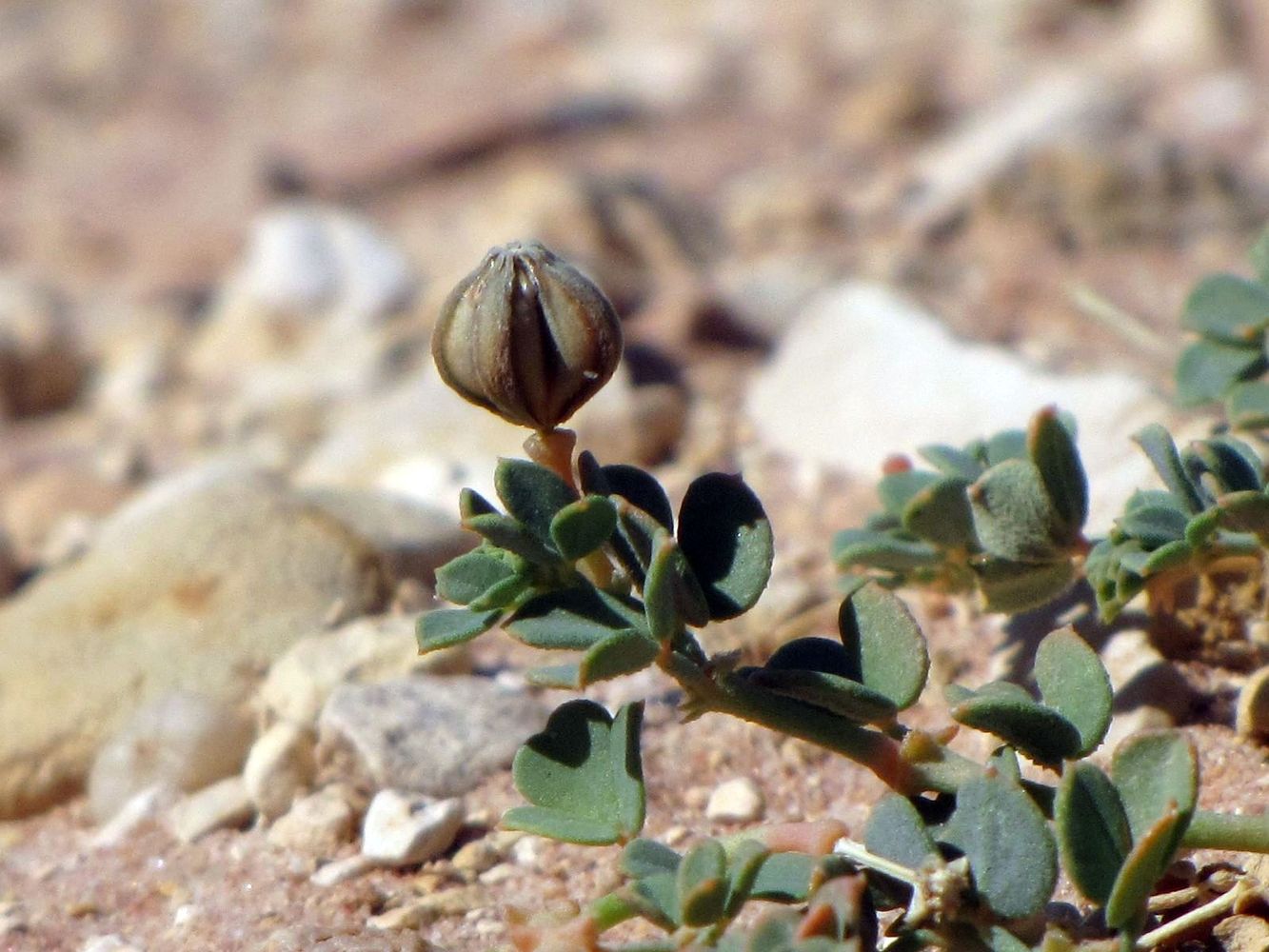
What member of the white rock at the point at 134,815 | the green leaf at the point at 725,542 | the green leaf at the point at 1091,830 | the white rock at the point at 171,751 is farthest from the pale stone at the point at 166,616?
the green leaf at the point at 1091,830

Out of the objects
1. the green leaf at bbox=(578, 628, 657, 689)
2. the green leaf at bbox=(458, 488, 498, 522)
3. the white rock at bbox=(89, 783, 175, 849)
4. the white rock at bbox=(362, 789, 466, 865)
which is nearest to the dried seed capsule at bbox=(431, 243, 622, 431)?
the green leaf at bbox=(458, 488, 498, 522)

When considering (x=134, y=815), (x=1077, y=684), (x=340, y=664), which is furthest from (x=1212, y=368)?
(x=134, y=815)

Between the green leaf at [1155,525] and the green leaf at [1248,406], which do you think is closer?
the green leaf at [1155,525]

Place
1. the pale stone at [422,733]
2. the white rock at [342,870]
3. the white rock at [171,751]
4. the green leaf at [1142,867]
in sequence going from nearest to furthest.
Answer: the green leaf at [1142,867]
the white rock at [342,870]
the pale stone at [422,733]
the white rock at [171,751]

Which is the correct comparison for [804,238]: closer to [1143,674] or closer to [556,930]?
[1143,674]

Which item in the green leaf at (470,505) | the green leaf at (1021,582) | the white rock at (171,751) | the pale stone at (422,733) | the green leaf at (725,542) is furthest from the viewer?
the white rock at (171,751)

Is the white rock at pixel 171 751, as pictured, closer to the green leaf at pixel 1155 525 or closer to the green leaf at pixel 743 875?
the green leaf at pixel 743 875
